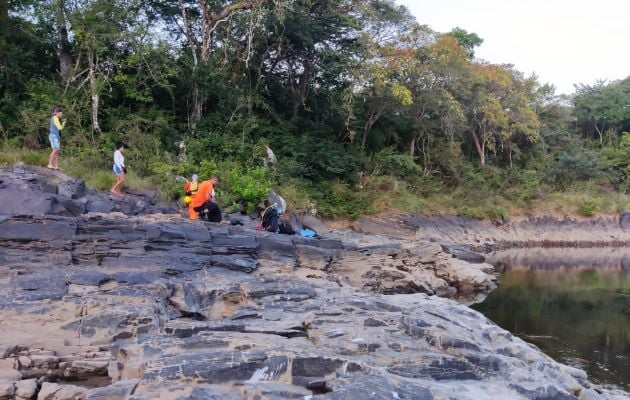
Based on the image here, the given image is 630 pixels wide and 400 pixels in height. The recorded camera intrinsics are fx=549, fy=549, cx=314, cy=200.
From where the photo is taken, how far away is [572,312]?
15500 mm

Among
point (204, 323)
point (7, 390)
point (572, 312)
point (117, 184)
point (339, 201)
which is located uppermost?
point (117, 184)

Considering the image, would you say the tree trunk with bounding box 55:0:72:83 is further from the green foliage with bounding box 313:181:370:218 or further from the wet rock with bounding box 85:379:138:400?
the wet rock with bounding box 85:379:138:400

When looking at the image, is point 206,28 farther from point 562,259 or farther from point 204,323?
point 562,259

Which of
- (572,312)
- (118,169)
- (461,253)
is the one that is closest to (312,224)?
(461,253)

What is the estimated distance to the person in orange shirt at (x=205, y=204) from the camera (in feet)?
46.5

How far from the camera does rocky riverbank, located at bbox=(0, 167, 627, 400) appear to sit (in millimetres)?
6266

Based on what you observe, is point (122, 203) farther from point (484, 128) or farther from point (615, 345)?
point (484, 128)

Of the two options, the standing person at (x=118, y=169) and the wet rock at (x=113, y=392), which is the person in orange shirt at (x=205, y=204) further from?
the wet rock at (x=113, y=392)

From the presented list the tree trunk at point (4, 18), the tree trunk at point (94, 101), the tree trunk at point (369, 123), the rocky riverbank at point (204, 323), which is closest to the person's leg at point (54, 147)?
the rocky riverbank at point (204, 323)

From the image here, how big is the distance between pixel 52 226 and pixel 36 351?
149 inches

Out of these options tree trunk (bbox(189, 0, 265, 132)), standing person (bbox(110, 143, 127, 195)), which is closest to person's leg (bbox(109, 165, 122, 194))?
standing person (bbox(110, 143, 127, 195))

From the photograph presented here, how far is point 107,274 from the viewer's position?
10117 millimetres

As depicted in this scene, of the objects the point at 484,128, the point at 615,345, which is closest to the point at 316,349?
the point at 615,345

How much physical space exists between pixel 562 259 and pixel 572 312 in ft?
38.2
